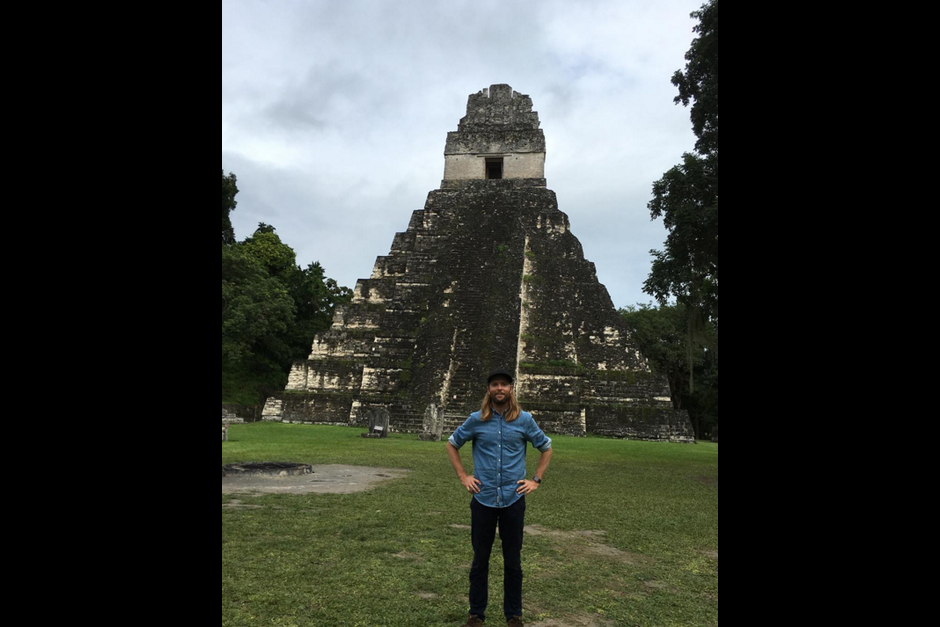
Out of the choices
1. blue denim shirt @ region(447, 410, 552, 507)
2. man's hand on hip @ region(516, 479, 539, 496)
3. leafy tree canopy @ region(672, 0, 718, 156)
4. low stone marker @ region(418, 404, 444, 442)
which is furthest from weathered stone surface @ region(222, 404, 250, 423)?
man's hand on hip @ region(516, 479, 539, 496)

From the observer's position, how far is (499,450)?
10.3 feet

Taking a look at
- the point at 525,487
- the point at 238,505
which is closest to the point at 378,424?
the point at 238,505

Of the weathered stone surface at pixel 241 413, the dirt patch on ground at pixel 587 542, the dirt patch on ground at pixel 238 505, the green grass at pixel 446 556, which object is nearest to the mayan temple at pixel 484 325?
the weathered stone surface at pixel 241 413

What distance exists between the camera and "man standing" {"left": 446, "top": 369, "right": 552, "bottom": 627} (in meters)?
3.03

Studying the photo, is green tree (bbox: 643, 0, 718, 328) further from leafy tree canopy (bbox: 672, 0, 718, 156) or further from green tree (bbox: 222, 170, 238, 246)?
green tree (bbox: 222, 170, 238, 246)

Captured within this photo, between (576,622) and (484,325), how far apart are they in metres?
16.7

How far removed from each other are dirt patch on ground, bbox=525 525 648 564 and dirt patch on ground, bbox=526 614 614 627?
49.7 inches

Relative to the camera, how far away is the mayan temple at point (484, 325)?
17797 millimetres
